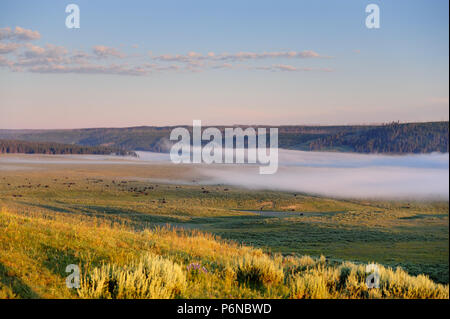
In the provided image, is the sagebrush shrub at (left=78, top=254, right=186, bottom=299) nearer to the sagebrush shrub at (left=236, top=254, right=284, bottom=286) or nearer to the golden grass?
the golden grass

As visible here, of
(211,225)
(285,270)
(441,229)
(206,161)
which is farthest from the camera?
(206,161)

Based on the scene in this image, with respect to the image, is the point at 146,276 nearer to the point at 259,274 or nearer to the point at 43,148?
the point at 259,274

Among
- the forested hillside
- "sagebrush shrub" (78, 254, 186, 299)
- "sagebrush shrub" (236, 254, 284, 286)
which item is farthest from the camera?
the forested hillside

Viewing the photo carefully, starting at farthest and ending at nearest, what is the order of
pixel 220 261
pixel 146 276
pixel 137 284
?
1. pixel 220 261
2. pixel 146 276
3. pixel 137 284

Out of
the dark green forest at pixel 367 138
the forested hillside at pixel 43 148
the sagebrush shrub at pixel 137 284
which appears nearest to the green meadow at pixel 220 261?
the sagebrush shrub at pixel 137 284

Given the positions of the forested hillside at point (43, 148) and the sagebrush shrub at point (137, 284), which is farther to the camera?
the forested hillside at point (43, 148)

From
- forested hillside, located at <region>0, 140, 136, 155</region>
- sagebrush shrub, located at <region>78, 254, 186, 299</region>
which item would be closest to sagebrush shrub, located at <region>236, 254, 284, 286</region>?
sagebrush shrub, located at <region>78, 254, 186, 299</region>

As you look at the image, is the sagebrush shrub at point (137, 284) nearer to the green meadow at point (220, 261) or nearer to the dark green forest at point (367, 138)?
the green meadow at point (220, 261)

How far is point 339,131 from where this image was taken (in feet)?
538

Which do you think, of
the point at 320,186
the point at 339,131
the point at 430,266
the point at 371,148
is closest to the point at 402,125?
the point at 371,148

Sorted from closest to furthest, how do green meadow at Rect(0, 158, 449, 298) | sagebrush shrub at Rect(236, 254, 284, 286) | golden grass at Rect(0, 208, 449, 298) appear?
1. golden grass at Rect(0, 208, 449, 298)
2. green meadow at Rect(0, 158, 449, 298)
3. sagebrush shrub at Rect(236, 254, 284, 286)

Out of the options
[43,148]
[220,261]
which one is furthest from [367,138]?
[220,261]
